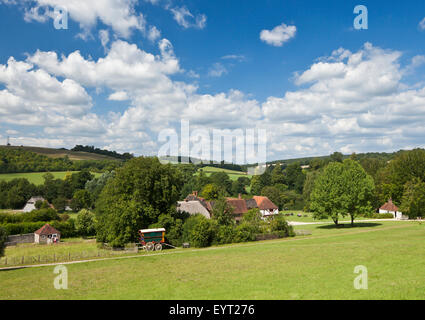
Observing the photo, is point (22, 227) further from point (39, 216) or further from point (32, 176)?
point (32, 176)

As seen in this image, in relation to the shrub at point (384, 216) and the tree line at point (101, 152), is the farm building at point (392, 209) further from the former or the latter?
the tree line at point (101, 152)

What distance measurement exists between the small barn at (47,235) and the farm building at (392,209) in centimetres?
6966

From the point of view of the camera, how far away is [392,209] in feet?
224

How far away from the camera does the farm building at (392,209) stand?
6600cm

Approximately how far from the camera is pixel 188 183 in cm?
11025

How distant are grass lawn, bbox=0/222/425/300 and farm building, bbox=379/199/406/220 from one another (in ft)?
157

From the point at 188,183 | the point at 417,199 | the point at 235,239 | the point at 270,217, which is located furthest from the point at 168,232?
the point at 188,183

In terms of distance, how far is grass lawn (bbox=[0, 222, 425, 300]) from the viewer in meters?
13.8

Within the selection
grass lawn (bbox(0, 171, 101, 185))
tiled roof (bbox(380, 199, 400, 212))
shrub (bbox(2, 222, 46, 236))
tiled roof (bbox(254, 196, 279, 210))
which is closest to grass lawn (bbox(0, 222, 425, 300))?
shrub (bbox(2, 222, 46, 236))

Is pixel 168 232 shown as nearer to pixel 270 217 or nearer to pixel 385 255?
pixel 270 217

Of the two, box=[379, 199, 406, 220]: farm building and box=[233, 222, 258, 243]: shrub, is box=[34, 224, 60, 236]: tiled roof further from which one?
box=[379, 199, 406, 220]: farm building

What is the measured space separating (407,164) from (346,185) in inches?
1429

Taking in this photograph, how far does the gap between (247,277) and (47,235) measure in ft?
151
